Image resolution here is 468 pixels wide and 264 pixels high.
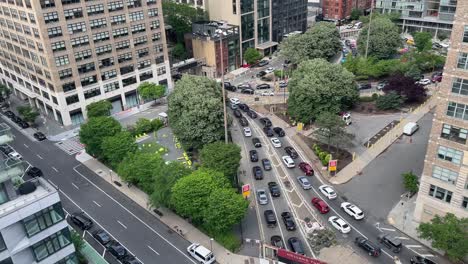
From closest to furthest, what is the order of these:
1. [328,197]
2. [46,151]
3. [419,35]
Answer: [328,197], [46,151], [419,35]

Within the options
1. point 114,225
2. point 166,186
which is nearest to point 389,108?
point 166,186

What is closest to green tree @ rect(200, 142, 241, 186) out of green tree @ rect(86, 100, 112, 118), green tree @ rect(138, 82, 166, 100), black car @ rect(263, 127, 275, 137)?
black car @ rect(263, 127, 275, 137)

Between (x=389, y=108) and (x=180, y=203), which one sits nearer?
(x=180, y=203)

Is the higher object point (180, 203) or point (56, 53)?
point (56, 53)

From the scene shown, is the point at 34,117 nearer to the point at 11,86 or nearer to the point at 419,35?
the point at 11,86

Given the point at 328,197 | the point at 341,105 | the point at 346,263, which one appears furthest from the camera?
the point at 341,105

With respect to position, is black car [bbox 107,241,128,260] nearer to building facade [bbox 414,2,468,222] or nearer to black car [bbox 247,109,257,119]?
building facade [bbox 414,2,468,222]
